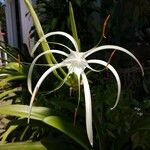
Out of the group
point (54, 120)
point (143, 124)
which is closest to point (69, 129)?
point (54, 120)

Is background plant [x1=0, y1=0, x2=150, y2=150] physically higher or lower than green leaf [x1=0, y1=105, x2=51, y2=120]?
lower

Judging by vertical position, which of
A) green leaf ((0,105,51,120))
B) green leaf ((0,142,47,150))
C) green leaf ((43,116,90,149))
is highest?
green leaf ((0,105,51,120))

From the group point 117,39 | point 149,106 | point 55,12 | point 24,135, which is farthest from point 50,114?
point 55,12

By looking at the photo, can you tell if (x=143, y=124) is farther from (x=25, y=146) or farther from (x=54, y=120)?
(x=25, y=146)

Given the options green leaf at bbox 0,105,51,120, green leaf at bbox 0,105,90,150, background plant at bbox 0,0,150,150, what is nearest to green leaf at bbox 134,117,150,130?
background plant at bbox 0,0,150,150

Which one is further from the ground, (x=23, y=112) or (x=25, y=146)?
(x=23, y=112)

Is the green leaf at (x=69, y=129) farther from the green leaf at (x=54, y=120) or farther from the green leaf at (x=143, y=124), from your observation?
the green leaf at (x=143, y=124)

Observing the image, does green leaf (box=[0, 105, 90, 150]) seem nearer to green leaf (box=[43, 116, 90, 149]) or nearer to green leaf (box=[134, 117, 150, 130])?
green leaf (box=[43, 116, 90, 149])

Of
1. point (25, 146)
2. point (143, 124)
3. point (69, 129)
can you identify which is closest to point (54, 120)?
point (69, 129)

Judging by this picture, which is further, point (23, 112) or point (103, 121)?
point (103, 121)

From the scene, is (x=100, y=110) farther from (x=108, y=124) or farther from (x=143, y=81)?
(x=143, y=81)

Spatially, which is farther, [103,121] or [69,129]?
[103,121]
